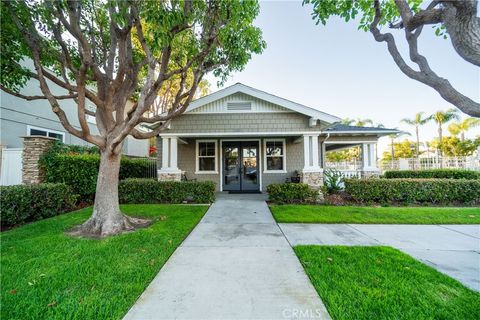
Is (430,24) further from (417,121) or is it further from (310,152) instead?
(417,121)

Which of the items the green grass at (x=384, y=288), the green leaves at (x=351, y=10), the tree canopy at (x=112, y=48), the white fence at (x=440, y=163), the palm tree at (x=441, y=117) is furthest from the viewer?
the palm tree at (x=441, y=117)

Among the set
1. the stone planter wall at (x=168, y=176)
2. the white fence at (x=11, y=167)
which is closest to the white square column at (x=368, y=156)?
the stone planter wall at (x=168, y=176)

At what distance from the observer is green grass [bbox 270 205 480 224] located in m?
5.31

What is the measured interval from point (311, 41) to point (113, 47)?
352 inches

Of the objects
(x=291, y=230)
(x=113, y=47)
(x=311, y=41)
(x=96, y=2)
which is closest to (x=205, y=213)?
(x=291, y=230)

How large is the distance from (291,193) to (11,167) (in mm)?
9494

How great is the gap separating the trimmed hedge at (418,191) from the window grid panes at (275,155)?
3649 mm

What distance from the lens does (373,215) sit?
5.86 m

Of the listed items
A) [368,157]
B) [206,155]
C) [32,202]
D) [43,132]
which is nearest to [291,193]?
[206,155]

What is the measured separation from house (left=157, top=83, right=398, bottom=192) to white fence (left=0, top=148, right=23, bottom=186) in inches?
170

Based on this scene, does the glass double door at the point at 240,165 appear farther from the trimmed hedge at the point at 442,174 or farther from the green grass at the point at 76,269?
the trimmed hedge at the point at 442,174

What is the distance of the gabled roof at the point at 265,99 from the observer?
26.1 feet

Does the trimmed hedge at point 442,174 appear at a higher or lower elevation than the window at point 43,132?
lower

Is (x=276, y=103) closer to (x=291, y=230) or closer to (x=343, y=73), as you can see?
(x=291, y=230)
